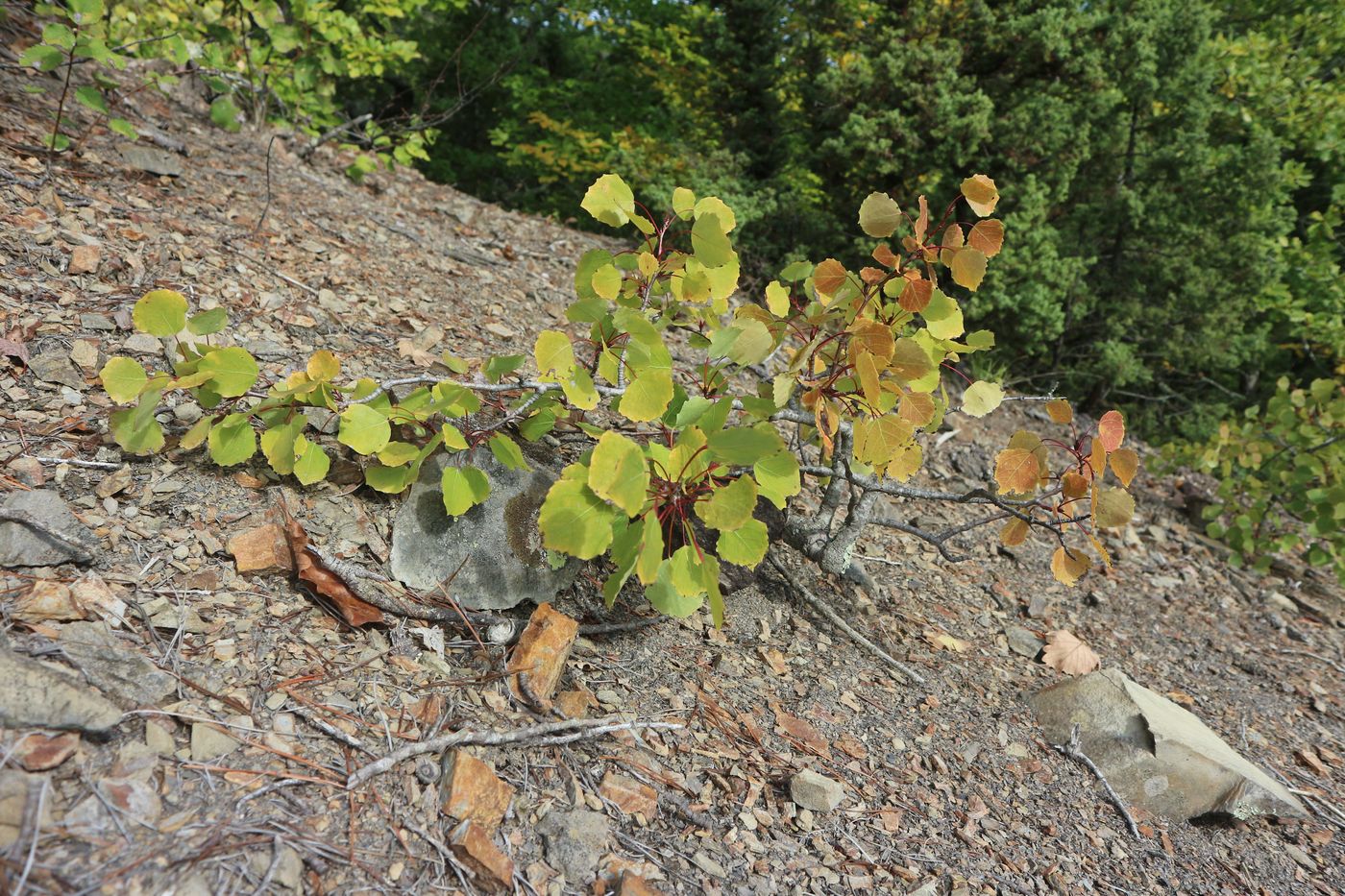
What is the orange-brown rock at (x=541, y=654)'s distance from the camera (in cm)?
141

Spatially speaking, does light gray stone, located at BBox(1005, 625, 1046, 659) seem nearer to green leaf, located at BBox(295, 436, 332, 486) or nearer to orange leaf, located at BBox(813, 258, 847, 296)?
orange leaf, located at BBox(813, 258, 847, 296)

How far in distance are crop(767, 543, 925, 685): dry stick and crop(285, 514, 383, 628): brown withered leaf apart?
1.08m

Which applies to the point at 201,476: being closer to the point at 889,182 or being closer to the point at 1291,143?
the point at 889,182

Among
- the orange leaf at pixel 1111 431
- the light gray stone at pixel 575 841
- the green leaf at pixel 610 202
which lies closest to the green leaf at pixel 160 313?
the green leaf at pixel 610 202

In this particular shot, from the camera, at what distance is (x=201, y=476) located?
155cm

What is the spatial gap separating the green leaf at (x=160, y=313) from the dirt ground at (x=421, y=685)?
1.04 ft

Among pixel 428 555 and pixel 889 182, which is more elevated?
pixel 889 182

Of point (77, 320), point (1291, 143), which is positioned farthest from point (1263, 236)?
point (77, 320)

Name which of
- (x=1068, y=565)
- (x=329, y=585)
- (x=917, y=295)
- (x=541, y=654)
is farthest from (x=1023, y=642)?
(x=329, y=585)

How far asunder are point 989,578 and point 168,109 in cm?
447

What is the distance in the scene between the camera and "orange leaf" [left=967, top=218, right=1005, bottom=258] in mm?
1436

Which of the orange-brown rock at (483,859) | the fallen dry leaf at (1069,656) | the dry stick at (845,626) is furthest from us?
the fallen dry leaf at (1069,656)

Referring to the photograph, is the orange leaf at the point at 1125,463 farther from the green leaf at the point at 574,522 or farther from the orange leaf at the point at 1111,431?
the green leaf at the point at 574,522

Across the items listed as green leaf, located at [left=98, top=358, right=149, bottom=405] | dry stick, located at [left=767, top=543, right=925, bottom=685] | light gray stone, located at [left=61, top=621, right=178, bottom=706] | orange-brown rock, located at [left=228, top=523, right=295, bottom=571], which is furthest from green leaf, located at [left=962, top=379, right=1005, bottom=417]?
green leaf, located at [left=98, top=358, right=149, bottom=405]
